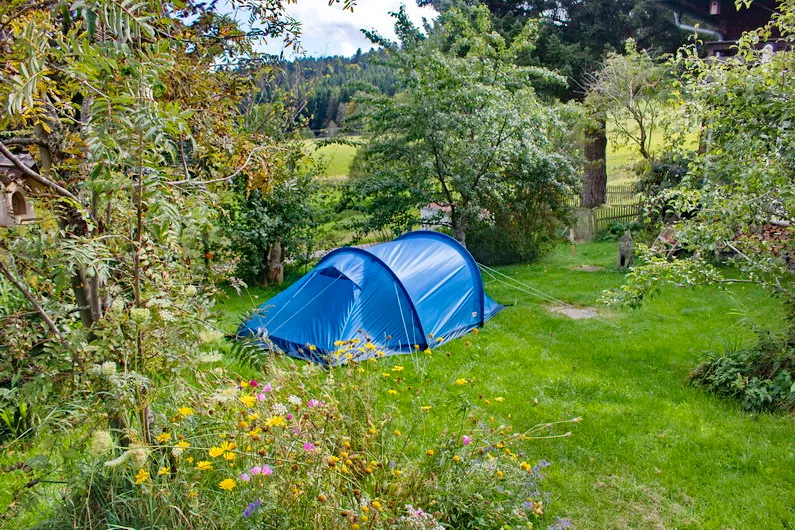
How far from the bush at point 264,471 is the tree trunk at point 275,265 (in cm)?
716

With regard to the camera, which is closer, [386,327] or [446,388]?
[446,388]

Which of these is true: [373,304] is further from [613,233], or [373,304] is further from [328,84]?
[613,233]

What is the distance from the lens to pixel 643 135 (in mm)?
14086

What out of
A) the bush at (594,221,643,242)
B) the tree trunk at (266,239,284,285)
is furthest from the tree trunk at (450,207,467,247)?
the bush at (594,221,643,242)

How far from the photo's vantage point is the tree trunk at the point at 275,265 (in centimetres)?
997

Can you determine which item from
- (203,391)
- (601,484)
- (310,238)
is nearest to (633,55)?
(310,238)

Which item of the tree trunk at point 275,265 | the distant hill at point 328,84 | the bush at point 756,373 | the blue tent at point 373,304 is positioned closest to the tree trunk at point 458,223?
the distant hill at point 328,84

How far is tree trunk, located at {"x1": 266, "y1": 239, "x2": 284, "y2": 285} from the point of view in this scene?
392 inches

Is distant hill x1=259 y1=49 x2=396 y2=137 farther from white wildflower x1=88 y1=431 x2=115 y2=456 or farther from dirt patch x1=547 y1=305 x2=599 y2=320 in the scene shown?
white wildflower x1=88 y1=431 x2=115 y2=456

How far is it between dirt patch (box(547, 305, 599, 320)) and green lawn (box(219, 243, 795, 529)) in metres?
0.24

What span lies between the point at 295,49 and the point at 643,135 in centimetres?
1249

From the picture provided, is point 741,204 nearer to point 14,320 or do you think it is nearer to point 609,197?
point 14,320

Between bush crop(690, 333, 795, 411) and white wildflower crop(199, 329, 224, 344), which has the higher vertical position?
white wildflower crop(199, 329, 224, 344)

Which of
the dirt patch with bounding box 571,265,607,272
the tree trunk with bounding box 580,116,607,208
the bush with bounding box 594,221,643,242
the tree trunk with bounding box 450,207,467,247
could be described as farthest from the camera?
the tree trunk with bounding box 580,116,607,208
